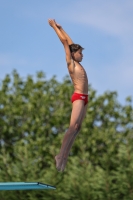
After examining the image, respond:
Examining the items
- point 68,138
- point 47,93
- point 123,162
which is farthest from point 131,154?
point 68,138

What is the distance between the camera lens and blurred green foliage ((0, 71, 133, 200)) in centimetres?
2497

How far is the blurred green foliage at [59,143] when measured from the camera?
2497cm

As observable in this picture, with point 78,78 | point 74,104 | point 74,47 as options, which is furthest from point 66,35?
point 74,104

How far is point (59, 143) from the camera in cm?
2920

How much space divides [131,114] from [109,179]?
848 centimetres

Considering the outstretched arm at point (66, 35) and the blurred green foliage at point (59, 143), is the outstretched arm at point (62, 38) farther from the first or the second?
the blurred green foliage at point (59, 143)

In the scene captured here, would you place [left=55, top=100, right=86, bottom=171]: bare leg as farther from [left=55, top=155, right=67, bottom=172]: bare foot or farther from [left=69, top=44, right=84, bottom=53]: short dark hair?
[left=69, top=44, right=84, bottom=53]: short dark hair

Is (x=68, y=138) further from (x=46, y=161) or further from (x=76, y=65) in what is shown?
(x=46, y=161)

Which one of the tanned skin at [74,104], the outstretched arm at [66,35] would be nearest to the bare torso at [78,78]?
the tanned skin at [74,104]

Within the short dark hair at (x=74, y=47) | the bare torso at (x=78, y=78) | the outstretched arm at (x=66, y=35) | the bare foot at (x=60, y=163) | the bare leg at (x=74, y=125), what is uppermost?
the outstretched arm at (x=66, y=35)

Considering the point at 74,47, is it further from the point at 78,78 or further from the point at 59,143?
the point at 59,143

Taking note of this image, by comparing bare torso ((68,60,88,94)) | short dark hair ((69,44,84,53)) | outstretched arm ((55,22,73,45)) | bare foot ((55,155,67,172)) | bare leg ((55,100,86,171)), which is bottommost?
bare foot ((55,155,67,172))

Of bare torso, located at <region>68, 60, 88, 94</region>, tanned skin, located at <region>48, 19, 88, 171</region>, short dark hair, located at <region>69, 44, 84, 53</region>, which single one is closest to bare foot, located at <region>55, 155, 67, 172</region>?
tanned skin, located at <region>48, 19, 88, 171</region>

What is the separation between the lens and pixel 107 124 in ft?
105
